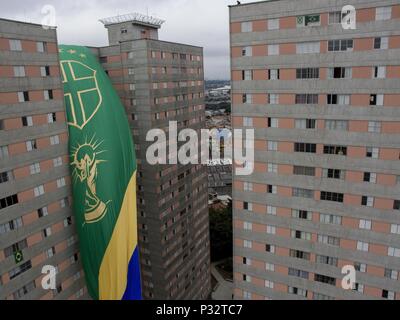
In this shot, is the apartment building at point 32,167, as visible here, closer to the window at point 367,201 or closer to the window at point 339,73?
the window at point 339,73

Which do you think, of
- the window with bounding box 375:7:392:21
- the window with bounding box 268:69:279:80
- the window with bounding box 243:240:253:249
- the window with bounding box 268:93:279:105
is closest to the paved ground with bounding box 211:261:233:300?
the window with bounding box 243:240:253:249

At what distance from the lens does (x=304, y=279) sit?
1406 inches

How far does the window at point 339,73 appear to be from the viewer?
29569mm

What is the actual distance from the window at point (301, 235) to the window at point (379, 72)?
15650mm

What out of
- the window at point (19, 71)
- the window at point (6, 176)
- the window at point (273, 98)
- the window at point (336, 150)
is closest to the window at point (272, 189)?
the window at point (336, 150)

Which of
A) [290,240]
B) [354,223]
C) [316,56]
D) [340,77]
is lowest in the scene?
[290,240]

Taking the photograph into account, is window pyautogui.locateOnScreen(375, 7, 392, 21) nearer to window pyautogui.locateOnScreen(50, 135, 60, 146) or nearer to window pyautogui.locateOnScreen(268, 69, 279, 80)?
window pyautogui.locateOnScreen(268, 69, 279, 80)

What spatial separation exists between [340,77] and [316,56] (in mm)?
2750

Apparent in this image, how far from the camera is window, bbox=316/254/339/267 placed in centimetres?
3391

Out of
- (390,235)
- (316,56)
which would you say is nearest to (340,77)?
(316,56)

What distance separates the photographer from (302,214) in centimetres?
3416

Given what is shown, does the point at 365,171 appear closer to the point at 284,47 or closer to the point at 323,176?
the point at 323,176

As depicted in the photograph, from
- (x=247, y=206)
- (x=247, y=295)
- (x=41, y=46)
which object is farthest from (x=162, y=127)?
(x=247, y=295)

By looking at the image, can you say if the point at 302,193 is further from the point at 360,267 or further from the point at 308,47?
the point at 308,47
